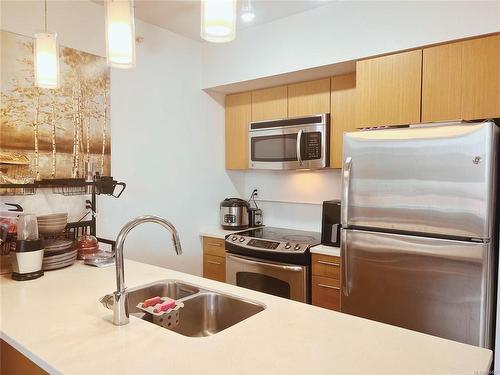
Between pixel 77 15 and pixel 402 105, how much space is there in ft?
7.31

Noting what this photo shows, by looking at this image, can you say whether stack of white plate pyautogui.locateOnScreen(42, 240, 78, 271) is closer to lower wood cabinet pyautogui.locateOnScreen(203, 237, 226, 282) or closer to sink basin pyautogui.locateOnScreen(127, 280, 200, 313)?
sink basin pyautogui.locateOnScreen(127, 280, 200, 313)

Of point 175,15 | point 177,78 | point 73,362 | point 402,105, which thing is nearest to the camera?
point 73,362

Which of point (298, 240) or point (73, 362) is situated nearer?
point (73, 362)

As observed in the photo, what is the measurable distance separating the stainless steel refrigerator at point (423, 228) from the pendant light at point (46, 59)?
5.54 ft

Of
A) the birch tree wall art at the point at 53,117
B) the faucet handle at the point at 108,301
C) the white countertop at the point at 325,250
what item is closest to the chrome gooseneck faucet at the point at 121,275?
the faucet handle at the point at 108,301

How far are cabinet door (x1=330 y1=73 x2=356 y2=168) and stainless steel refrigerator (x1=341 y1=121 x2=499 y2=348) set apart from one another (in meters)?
0.56

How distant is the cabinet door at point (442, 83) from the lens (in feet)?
6.73

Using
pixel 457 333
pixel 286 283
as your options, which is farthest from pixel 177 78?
pixel 457 333

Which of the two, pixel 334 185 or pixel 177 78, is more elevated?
pixel 177 78

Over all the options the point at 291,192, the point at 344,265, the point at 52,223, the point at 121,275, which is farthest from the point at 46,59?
the point at 291,192

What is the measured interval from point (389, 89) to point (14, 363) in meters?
2.43

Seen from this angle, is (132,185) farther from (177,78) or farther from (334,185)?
(334,185)

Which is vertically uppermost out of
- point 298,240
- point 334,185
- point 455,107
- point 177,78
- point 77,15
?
point 77,15

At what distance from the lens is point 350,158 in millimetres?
2244
